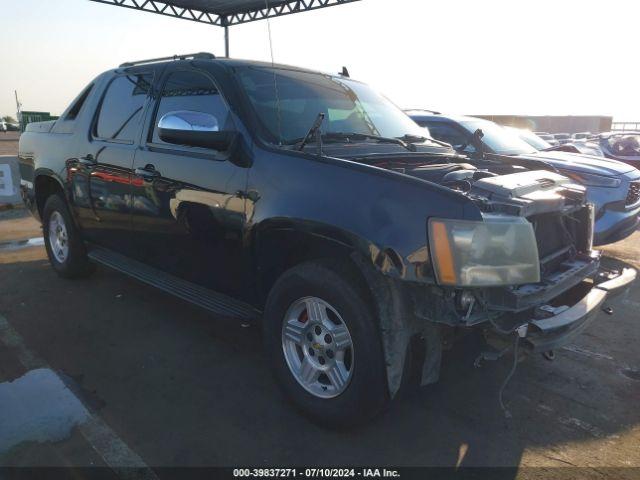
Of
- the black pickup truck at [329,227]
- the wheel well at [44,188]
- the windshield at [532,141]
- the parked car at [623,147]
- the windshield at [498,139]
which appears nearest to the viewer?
the black pickup truck at [329,227]

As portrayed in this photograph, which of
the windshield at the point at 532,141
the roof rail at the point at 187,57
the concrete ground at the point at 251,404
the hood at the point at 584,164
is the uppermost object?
the roof rail at the point at 187,57

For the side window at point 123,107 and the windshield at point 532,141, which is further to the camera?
the windshield at point 532,141

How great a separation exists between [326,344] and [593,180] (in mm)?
4839

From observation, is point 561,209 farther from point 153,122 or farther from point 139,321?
point 139,321

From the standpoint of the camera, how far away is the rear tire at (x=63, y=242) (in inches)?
199

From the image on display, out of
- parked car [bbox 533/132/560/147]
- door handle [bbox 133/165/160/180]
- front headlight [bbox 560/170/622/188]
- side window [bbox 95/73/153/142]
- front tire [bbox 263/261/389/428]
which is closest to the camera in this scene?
front tire [bbox 263/261/389/428]

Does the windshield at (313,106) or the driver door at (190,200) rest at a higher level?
the windshield at (313,106)

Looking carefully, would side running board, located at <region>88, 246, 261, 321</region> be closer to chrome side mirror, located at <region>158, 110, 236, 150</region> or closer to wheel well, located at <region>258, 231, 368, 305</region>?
wheel well, located at <region>258, 231, 368, 305</region>

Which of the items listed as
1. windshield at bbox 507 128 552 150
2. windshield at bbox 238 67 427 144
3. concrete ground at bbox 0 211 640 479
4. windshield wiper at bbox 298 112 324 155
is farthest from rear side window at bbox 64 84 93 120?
windshield at bbox 507 128 552 150

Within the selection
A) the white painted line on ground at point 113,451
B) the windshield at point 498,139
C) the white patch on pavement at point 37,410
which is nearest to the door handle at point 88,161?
the white patch on pavement at point 37,410

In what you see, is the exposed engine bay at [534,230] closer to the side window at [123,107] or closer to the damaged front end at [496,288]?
the damaged front end at [496,288]

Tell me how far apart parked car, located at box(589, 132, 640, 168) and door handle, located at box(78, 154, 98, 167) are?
469 inches

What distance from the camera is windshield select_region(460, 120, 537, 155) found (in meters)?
6.95

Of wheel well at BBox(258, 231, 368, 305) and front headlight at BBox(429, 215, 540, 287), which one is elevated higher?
front headlight at BBox(429, 215, 540, 287)
